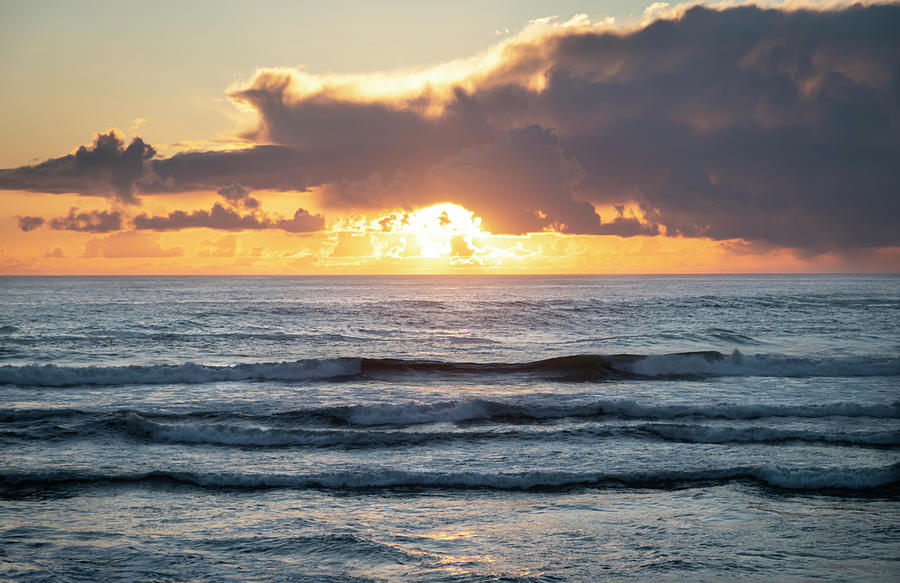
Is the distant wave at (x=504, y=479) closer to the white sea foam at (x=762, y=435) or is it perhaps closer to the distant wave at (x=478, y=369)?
the white sea foam at (x=762, y=435)

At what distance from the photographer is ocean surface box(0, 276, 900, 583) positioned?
9469mm

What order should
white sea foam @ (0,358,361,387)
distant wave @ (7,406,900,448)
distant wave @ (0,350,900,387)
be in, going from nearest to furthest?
distant wave @ (7,406,900,448), white sea foam @ (0,358,361,387), distant wave @ (0,350,900,387)

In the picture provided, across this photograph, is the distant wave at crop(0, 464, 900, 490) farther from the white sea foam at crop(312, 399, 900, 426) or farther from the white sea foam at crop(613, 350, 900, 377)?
the white sea foam at crop(613, 350, 900, 377)

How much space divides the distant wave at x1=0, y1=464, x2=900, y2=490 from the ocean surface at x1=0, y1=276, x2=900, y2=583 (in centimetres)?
6

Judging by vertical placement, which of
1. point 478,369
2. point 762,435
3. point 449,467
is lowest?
point 478,369

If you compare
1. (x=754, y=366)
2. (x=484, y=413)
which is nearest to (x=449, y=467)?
(x=484, y=413)

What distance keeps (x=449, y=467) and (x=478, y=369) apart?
1662 centimetres

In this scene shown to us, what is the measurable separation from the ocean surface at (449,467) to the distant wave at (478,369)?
0.51ft

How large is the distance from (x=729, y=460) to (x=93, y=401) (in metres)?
20.8

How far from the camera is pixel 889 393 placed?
23.5 metres

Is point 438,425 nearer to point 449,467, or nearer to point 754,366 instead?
point 449,467

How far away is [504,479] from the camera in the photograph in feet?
43.7

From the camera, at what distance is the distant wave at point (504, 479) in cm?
1303

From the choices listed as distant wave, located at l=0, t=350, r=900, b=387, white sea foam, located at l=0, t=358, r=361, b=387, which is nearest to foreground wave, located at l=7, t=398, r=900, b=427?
white sea foam, located at l=0, t=358, r=361, b=387
